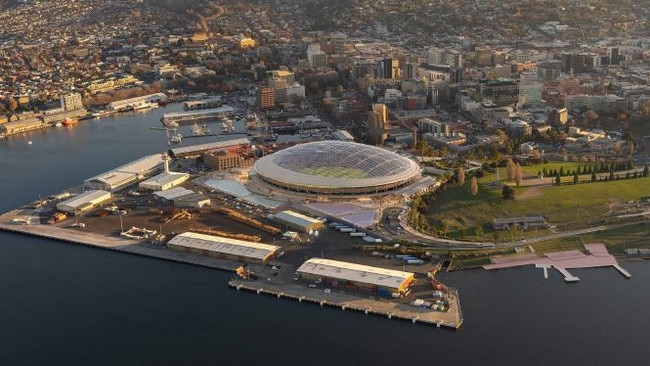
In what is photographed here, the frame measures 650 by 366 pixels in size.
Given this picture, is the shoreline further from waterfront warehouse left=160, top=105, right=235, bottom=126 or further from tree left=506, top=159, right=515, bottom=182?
waterfront warehouse left=160, top=105, right=235, bottom=126

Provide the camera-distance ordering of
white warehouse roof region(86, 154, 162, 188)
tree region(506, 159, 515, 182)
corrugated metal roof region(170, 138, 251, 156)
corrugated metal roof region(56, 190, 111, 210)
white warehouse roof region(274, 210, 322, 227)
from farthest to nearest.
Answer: corrugated metal roof region(170, 138, 251, 156) → white warehouse roof region(86, 154, 162, 188) → tree region(506, 159, 515, 182) → corrugated metal roof region(56, 190, 111, 210) → white warehouse roof region(274, 210, 322, 227)

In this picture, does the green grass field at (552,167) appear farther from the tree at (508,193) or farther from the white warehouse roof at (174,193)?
the white warehouse roof at (174,193)

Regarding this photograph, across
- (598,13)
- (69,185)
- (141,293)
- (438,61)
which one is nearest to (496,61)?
(438,61)

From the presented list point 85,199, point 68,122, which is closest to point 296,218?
point 85,199

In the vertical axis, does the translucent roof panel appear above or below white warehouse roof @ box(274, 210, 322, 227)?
above

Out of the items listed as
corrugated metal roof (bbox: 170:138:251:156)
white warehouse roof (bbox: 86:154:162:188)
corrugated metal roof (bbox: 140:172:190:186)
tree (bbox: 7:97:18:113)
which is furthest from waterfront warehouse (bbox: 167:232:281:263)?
tree (bbox: 7:97:18:113)

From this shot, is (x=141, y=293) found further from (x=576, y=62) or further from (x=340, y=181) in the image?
(x=576, y=62)
